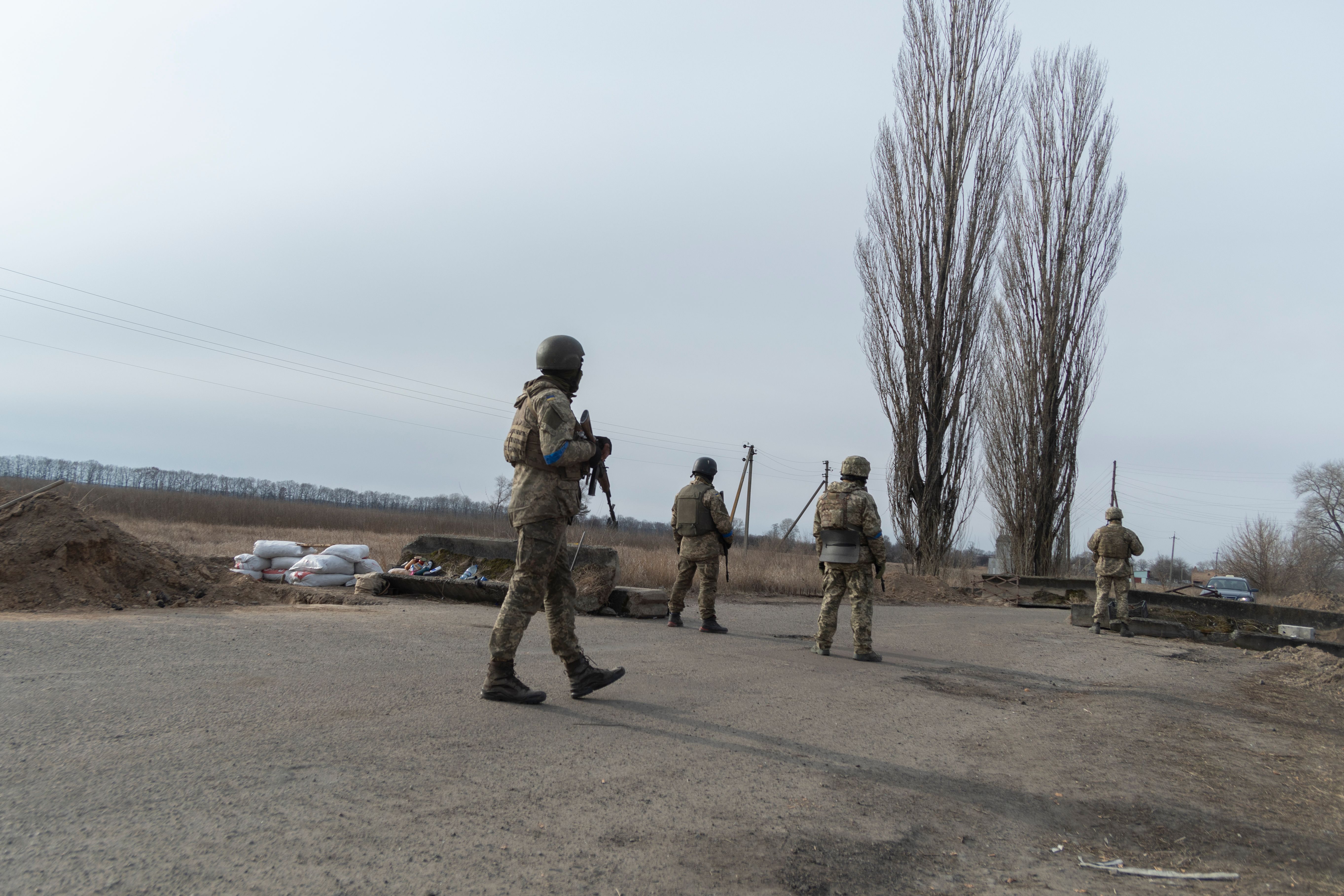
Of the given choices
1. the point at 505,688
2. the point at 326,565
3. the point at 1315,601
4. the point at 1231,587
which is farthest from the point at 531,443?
the point at 1231,587

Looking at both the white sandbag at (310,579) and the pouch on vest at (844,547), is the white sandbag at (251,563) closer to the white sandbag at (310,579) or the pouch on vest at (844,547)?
the white sandbag at (310,579)

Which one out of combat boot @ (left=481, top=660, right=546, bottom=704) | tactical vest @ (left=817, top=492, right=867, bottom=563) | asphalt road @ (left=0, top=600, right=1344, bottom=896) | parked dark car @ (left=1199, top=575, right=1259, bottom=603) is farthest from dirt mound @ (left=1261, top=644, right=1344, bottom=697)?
parked dark car @ (left=1199, top=575, right=1259, bottom=603)

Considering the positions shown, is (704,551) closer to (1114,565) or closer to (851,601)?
(851,601)

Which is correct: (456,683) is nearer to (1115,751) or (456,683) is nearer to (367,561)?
(1115,751)

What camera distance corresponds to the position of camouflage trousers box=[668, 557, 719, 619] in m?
9.50

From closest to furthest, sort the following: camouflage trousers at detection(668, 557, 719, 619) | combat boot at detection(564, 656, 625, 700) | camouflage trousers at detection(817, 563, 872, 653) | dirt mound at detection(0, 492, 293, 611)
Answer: combat boot at detection(564, 656, 625, 700)
camouflage trousers at detection(817, 563, 872, 653)
dirt mound at detection(0, 492, 293, 611)
camouflage trousers at detection(668, 557, 719, 619)

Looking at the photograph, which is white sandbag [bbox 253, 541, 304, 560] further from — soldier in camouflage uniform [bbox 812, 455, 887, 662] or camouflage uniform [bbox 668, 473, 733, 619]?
soldier in camouflage uniform [bbox 812, 455, 887, 662]

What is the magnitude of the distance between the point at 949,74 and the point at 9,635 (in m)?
23.7

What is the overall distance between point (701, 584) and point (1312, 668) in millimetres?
6920

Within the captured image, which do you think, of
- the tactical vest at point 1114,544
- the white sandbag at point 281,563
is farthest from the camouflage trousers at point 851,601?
the white sandbag at point 281,563

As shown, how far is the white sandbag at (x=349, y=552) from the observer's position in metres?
12.7

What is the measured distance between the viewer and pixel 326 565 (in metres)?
12.3

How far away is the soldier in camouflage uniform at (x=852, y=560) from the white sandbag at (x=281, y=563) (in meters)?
8.37

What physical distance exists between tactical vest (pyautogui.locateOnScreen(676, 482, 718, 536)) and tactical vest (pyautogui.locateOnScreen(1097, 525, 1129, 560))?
6466 mm
